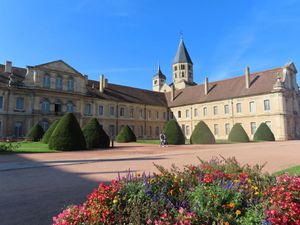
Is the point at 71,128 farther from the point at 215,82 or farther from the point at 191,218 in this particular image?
the point at 215,82

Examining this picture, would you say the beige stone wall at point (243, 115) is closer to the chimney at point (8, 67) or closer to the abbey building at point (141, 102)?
the abbey building at point (141, 102)

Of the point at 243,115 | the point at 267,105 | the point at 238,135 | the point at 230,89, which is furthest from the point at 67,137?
the point at 230,89

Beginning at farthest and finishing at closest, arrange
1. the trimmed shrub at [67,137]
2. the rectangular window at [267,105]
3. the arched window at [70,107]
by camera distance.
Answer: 1. the arched window at [70,107]
2. the rectangular window at [267,105]
3. the trimmed shrub at [67,137]

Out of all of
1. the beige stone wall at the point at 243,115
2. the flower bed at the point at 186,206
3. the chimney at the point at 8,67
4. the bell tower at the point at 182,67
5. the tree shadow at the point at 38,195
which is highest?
the bell tower at the point at 182,67

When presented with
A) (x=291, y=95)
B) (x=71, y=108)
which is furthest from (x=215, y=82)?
(x=71, y=108)

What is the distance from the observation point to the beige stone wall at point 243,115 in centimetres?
2842

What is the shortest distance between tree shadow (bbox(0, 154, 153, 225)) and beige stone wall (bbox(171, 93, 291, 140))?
28836 mm

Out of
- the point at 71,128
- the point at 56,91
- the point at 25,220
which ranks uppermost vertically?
the point at 56,91

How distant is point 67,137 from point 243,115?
25.3 meters

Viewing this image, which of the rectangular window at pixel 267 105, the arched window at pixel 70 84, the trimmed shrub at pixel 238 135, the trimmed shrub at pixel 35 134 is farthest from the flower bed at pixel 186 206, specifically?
the arched window at pixel 70 84

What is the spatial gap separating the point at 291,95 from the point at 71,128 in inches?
1169

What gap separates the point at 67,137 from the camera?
1540cm

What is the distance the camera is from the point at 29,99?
28.0 m

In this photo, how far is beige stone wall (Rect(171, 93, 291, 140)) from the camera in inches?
1119
